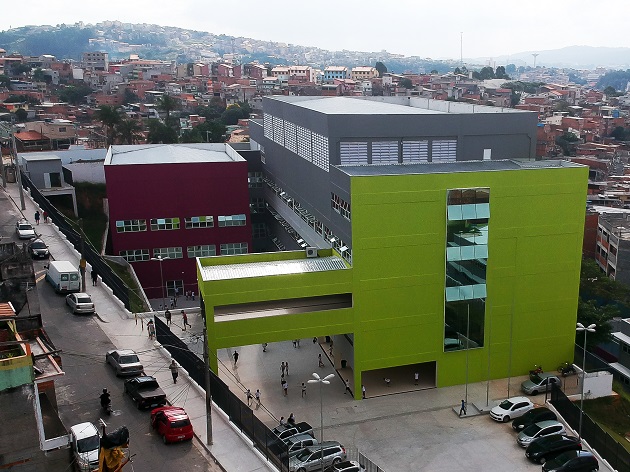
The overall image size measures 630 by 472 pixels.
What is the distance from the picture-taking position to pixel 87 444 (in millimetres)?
16656

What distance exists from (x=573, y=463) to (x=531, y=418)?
309cm

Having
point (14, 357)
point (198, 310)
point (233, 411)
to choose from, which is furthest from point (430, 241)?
point (14, 357)

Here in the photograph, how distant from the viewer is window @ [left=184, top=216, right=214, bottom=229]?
43.8 meters

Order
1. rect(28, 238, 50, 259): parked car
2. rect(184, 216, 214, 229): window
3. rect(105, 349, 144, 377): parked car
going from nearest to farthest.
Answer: rect(105, 349, 144, 377): parked car
rect(28, 238, 50, 259): parked car
rect(184, 216, 214, 229): window

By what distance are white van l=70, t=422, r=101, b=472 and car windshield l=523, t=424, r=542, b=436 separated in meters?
16.8

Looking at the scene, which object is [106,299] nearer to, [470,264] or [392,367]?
[392,367]

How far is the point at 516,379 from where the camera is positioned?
30.6 metres

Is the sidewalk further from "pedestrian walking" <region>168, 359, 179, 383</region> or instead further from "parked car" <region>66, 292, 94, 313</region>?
"parked car" <region>66, 292, 94, 313</region>

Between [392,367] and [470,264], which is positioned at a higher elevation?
[470,264]

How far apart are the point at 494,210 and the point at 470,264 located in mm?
2750

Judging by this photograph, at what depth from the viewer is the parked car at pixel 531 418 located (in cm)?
2577

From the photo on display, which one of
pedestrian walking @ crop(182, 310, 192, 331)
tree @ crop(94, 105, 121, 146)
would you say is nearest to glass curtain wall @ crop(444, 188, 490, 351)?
pedestrian walking @ crop(182, 310, 192, 331)

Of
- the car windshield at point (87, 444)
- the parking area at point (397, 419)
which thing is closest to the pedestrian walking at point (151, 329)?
the parking area at point (397, 419)

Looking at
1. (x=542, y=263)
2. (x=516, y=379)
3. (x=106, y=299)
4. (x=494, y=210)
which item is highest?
(x=494, y=210)
